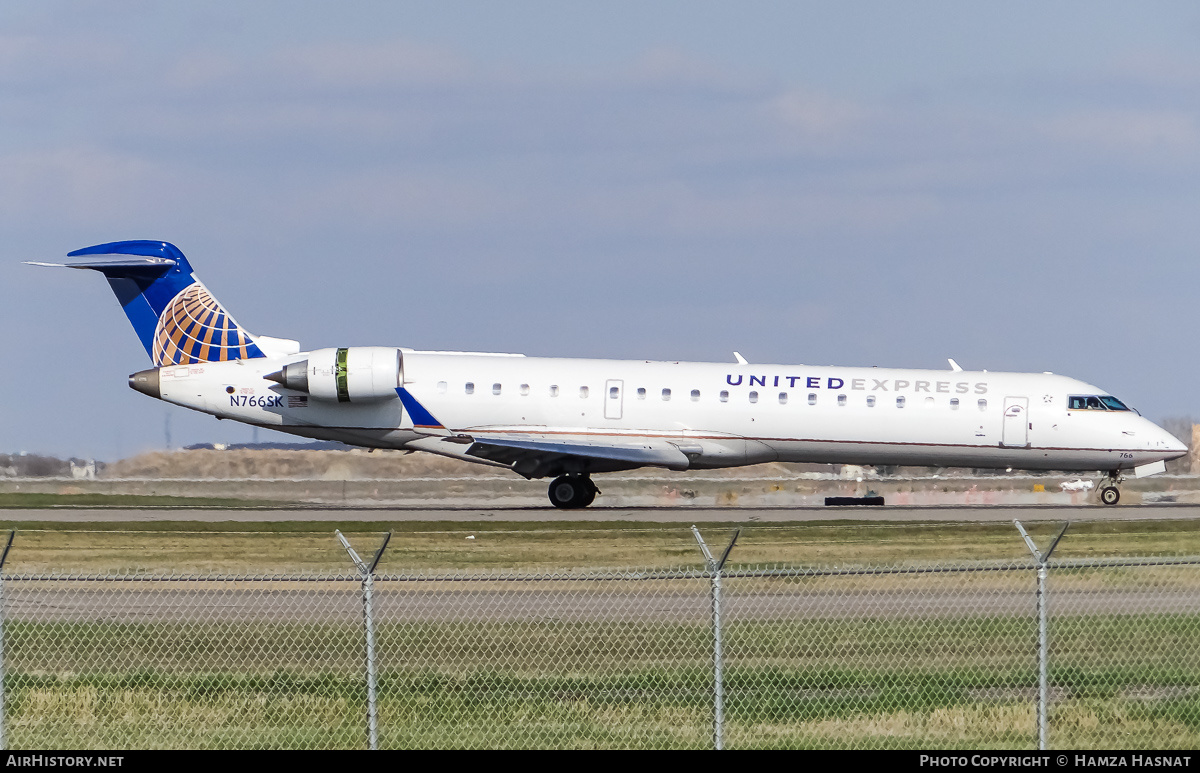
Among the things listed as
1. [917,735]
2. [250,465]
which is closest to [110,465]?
[250,465]

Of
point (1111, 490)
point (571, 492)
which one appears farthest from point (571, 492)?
point (1111, 490)

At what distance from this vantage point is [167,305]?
3606 centimetres

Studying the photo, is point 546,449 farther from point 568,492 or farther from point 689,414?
point 689,414

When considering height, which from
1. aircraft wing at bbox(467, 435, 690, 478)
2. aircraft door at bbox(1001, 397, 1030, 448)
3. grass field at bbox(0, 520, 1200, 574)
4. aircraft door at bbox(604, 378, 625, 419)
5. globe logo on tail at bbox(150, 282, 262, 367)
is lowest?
grass field at bbox(0, 520, 1200, 574)

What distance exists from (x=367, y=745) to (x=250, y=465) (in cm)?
3528

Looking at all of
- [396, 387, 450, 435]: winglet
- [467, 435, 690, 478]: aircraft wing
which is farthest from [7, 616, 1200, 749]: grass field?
[396, 387, 450, 435]: winglet

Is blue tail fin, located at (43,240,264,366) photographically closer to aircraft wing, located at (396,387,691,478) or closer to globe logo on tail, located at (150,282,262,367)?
globe logo on tail, located at (150,282,262,367)

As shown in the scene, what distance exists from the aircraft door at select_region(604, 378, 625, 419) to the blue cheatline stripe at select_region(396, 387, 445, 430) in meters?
3.97

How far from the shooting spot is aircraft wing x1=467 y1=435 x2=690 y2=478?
3250cm

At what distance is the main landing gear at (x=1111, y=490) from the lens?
34.5 metres

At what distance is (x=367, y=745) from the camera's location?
10734 millimetres

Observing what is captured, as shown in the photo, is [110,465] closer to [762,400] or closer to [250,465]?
[250,465]

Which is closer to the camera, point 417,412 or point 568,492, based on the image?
point 568,492

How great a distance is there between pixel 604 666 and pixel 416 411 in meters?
20.8
